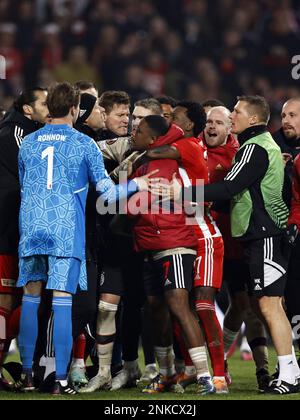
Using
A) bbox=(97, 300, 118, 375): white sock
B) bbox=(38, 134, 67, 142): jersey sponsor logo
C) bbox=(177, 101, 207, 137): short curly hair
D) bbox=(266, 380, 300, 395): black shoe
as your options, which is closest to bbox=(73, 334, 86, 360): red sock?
bbox=(97, 300, 118, 375): white sock

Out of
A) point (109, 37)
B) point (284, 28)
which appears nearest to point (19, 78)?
point (109, 37)

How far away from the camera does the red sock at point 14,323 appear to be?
817cm

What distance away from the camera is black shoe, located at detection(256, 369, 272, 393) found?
7.90m

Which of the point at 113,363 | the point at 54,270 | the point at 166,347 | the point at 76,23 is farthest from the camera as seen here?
the point at 76,23

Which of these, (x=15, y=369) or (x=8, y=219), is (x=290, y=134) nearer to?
(x=8, y=219)

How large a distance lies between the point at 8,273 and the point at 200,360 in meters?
1.46

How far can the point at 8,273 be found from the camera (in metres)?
8.01

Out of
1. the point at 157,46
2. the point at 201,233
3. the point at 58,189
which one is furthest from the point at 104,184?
the point at 157,46

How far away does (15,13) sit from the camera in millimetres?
16781

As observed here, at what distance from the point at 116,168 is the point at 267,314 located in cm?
144

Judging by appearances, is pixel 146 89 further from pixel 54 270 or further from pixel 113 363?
pixel 54 270

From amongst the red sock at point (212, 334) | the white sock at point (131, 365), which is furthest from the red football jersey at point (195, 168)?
the white sock at point (131, 365)

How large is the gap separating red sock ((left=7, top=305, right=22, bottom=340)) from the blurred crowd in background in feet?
22.6

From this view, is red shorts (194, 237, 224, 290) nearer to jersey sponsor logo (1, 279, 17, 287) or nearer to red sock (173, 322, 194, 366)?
red sock (173, 322, 194, 366)
